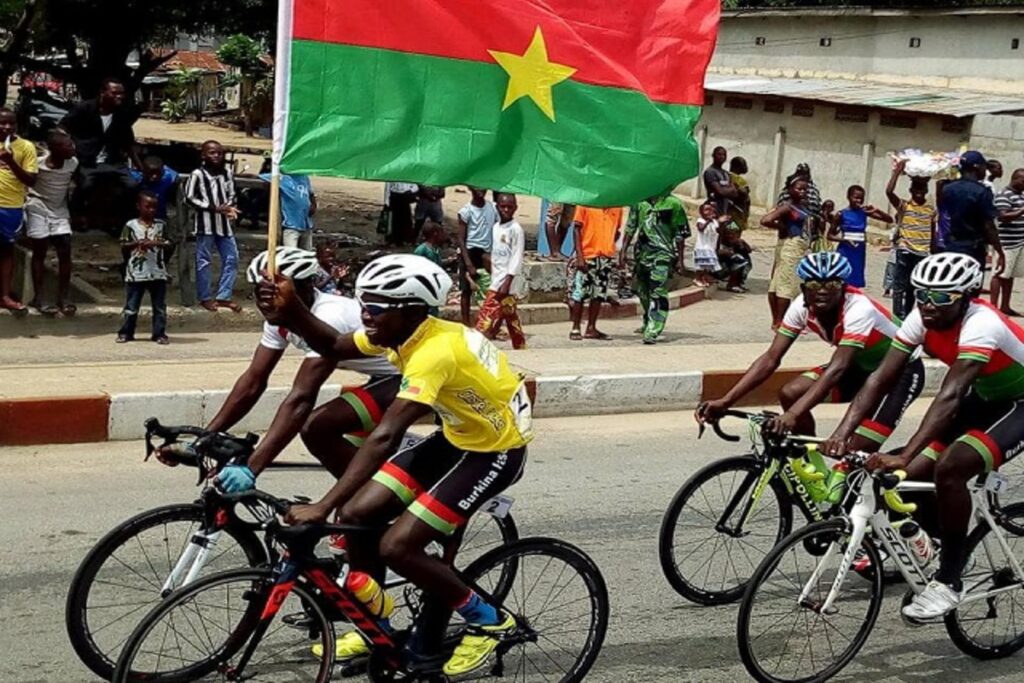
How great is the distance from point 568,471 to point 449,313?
5426 mm

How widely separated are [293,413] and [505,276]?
280 inches

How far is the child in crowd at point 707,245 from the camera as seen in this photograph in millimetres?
17516

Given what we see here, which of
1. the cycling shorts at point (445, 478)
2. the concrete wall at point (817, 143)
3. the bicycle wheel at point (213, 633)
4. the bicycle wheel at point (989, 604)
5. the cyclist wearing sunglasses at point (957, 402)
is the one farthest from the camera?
the concrete wall at point (817, 143)

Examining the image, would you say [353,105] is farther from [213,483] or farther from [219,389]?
[219,389]

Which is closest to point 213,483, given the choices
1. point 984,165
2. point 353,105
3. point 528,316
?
point 353,105

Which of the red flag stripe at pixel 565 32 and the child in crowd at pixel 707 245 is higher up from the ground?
the red flag stripe at pixel 565 32

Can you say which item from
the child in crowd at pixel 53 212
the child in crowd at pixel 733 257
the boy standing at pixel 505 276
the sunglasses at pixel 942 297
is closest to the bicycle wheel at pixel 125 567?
the sunglasses at pixel 942 297

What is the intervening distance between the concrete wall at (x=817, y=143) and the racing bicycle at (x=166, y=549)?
20.7 meters

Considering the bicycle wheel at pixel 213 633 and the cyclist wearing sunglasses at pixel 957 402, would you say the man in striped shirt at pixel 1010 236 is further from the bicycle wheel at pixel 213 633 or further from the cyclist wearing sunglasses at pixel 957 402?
the bicycle wheel at pixel 213 633

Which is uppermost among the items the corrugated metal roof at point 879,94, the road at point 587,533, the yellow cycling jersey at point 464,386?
the corrugated metal roof at point 879,94

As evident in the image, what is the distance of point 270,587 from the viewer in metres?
4.98

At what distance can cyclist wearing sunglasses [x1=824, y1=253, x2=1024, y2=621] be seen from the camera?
20.3 feet

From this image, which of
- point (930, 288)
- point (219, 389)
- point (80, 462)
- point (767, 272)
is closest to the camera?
point (930, 288)

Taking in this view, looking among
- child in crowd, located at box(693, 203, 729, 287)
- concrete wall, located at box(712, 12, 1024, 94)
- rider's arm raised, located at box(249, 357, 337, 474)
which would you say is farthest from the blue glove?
concrete wall, located at box(712, 12, 1024, 94)
